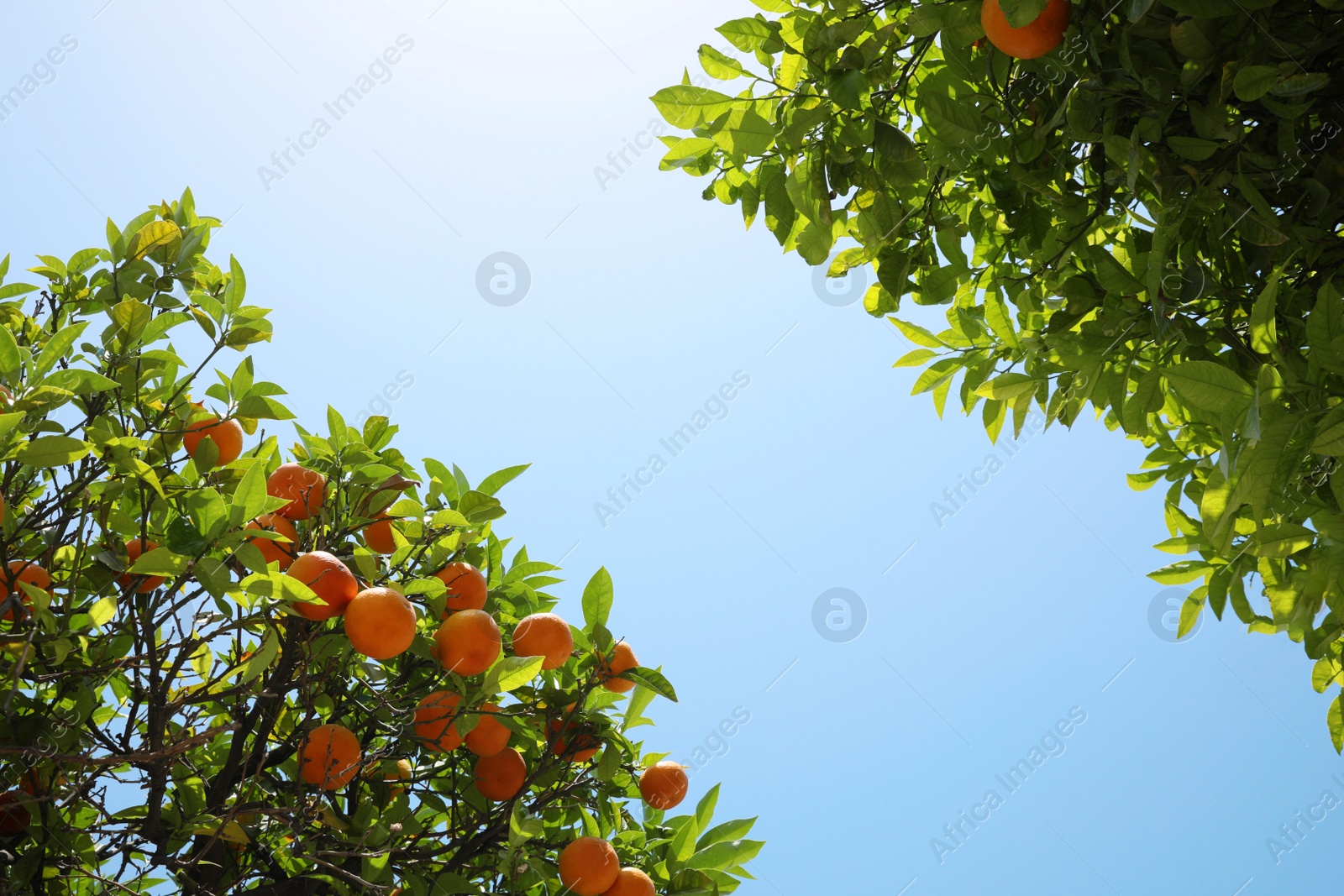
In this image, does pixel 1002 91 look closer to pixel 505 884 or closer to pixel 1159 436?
pixel 1159 436

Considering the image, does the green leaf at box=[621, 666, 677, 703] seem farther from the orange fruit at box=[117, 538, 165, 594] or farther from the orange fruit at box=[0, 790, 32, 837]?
the orange fruit at box=[0, 790, 32, 837]

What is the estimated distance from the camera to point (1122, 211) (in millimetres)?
1683

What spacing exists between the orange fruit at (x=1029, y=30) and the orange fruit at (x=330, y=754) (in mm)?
1624

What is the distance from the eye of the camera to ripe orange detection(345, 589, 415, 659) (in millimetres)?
1502

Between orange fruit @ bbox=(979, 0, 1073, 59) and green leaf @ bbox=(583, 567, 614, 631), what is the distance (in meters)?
1.22

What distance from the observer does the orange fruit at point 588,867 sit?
1.61 m

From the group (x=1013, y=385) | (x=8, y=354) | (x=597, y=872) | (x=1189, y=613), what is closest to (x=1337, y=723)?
(x=1189, y=613)

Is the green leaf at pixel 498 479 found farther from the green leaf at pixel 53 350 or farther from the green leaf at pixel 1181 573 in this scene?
the green leaf at pixel 1181 573

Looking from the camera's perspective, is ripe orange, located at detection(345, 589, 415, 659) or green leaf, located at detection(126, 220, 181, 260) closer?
ripe orange, located at detection(345, 589, 415, 659)

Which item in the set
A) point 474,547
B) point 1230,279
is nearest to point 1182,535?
point 1230,279

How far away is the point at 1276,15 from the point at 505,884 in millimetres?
1924

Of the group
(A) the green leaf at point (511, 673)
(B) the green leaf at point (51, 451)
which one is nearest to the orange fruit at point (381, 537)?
(A) the green leaf at point (511, 673)

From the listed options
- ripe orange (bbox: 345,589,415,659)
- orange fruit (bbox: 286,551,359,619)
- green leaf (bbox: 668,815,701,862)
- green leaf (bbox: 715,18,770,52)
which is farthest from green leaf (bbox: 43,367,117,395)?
green leaf (bbox: 668,815,701,862)

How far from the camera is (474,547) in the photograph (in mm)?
1885
